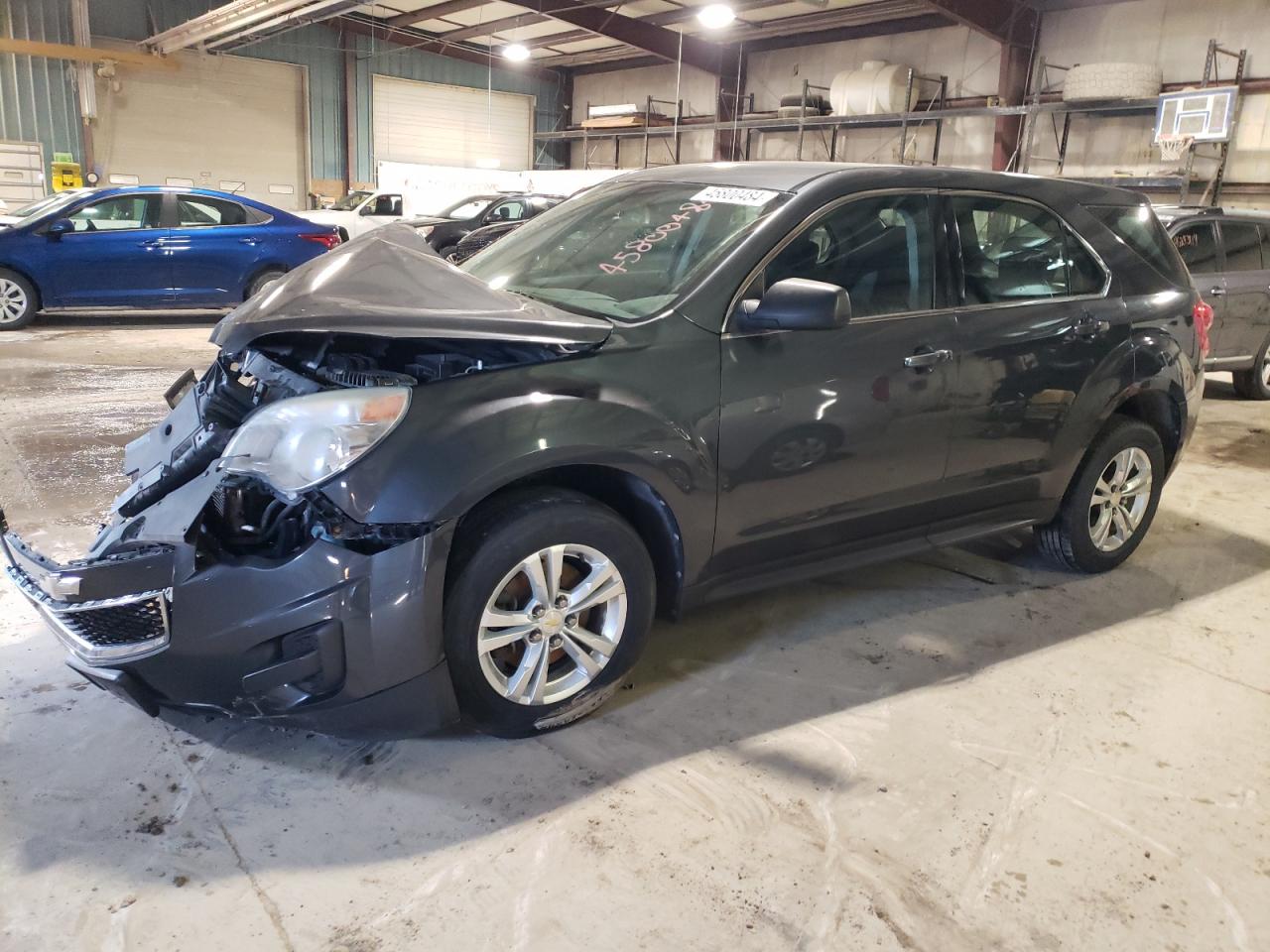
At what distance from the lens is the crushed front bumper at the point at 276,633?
2.10 metres

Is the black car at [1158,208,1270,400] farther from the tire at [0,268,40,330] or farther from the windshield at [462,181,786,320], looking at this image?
the tire at [0,268,40,330]

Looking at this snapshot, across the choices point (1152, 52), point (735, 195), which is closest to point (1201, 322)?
point (735, 195)

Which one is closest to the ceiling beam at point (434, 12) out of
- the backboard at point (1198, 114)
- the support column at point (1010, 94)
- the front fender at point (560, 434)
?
the support column at point (1010, 94)

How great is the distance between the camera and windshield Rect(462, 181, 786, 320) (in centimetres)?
271

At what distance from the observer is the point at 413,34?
19.3 metres

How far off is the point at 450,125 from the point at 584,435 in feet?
67.5

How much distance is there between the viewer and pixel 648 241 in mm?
2938

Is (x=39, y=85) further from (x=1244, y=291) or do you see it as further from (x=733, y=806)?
(x=733, y=806)

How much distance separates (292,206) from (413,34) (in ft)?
14.0

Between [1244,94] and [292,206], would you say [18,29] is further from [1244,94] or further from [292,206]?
[1244,94]

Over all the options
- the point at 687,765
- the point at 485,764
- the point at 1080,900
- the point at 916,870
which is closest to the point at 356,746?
the point at 485,764

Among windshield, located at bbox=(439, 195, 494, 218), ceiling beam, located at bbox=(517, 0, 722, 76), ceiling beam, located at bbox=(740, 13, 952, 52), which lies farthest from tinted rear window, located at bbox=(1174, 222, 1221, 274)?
ceiling beam, located at bbox=(517, 0, 722, 76)

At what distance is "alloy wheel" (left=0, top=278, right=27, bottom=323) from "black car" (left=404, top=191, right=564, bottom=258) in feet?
14.1

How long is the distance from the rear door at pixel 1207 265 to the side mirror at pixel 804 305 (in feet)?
20.0
